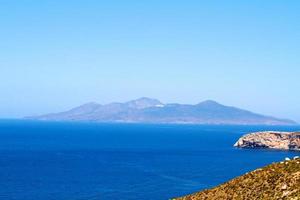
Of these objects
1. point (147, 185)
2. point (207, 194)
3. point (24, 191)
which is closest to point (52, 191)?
point (24, 191)

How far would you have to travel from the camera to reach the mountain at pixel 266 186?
112 feet

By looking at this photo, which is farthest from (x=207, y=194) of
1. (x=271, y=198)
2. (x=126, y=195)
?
(x=126, y=195)

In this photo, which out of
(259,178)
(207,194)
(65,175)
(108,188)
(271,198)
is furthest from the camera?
(65,175)

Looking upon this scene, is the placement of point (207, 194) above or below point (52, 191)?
above

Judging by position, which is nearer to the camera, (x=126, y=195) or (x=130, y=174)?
(x=126, y=195)

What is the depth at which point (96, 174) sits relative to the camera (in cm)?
18788

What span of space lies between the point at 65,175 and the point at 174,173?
42866 millimetres

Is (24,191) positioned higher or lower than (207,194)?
lower

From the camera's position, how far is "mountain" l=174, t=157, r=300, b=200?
34.2 metres

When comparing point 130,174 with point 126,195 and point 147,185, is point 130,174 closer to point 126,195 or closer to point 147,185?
point 147,185

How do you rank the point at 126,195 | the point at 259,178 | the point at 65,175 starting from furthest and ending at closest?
the point at 65,175, the point at 126,195, the point at 259,178

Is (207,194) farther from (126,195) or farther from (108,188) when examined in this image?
(108,188)

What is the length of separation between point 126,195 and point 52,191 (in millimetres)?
23652

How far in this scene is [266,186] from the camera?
1437 inches
